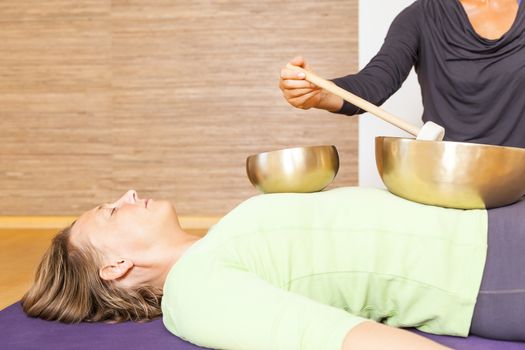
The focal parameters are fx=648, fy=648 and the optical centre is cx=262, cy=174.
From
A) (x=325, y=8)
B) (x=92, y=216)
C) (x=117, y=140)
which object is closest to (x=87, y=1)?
(x=117, y=140)

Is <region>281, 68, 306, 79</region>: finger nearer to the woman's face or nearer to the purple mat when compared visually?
the woman's face

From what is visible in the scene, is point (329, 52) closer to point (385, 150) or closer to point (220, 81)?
point (220, 81)

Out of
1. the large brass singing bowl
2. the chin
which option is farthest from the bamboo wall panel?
the large brass singing bowl

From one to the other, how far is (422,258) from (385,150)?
23cm

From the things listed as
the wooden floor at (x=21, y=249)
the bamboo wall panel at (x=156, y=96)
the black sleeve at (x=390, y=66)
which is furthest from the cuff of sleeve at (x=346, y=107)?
the bamboo wall panel at (x=156, y=96)

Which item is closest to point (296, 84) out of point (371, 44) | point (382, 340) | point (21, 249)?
point (382, 340)

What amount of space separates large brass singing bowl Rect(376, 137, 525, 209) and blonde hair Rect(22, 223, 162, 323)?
25.3 inches

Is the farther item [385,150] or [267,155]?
[267,155]

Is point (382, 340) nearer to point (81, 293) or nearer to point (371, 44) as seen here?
point (81, 293)

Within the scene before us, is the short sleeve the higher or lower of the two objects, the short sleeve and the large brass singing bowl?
the lower

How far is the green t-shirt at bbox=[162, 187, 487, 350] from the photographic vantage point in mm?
1262

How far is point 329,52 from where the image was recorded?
347 centimetres

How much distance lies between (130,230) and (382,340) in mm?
674

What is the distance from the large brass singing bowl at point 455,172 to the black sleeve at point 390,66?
0.38 m
